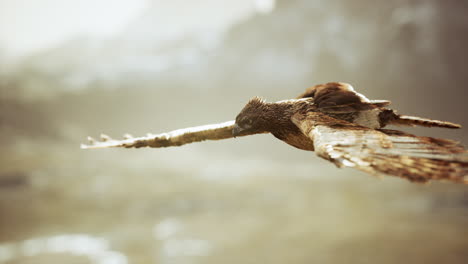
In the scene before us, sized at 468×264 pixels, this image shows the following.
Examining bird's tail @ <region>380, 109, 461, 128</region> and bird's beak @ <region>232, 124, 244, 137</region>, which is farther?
bird's beak @ <region>232, 124, 244, 137</region>

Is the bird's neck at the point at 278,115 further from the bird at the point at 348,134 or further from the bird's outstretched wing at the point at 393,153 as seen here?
the bird's outstretched wing at the point at 393,153

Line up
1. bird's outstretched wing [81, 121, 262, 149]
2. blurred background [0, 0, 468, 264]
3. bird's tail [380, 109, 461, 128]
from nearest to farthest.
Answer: bird's tail [380, 109, 461, 128] → bird's outstretched wing [81, 121, 262, 149] → blurred background [0, 0, 468, 264]

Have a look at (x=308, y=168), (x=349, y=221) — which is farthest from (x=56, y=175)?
(x=349, y=221)

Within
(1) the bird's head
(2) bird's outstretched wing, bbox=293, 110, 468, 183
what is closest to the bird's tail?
(2) bird's outstretched wing, bbox=293, 110, 468, 183

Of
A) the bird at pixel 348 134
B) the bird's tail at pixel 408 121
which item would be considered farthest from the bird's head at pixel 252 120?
the bird's tail at pixel 408 121

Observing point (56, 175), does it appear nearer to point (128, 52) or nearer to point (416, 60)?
point (128, 52)

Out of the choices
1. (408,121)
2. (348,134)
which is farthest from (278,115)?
(408,121)

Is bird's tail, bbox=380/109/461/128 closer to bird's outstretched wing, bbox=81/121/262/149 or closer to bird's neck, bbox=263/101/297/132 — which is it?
bird's neck, bbox=263/101/297/132
